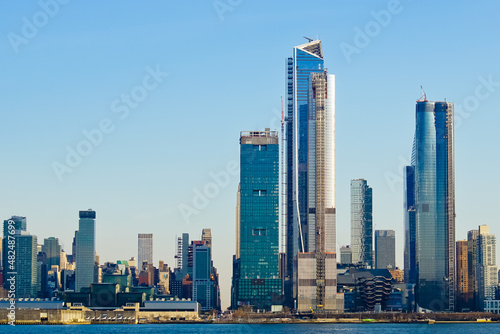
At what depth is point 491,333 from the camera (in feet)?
529

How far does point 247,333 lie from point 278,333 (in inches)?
313

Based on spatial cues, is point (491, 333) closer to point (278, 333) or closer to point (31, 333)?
point (278, 333)

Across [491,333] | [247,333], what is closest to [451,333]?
[491,333]

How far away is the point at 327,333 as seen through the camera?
159250 mm

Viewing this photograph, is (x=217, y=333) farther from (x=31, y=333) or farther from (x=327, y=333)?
(x=31, y=333)

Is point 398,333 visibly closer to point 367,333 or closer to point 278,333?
point 367,333

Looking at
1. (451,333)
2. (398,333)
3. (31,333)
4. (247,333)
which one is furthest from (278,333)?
(31,333)

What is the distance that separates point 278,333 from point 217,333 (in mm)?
12305

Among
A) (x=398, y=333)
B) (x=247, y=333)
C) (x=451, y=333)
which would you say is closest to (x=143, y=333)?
(x=247, y=333)

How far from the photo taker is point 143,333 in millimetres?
164625

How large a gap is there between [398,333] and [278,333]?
2219cm

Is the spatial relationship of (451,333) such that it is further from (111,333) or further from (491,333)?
(111,333)

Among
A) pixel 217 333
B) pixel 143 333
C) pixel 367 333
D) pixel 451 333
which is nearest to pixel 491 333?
pixel 451 333

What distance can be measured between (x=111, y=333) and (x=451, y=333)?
63899mm
